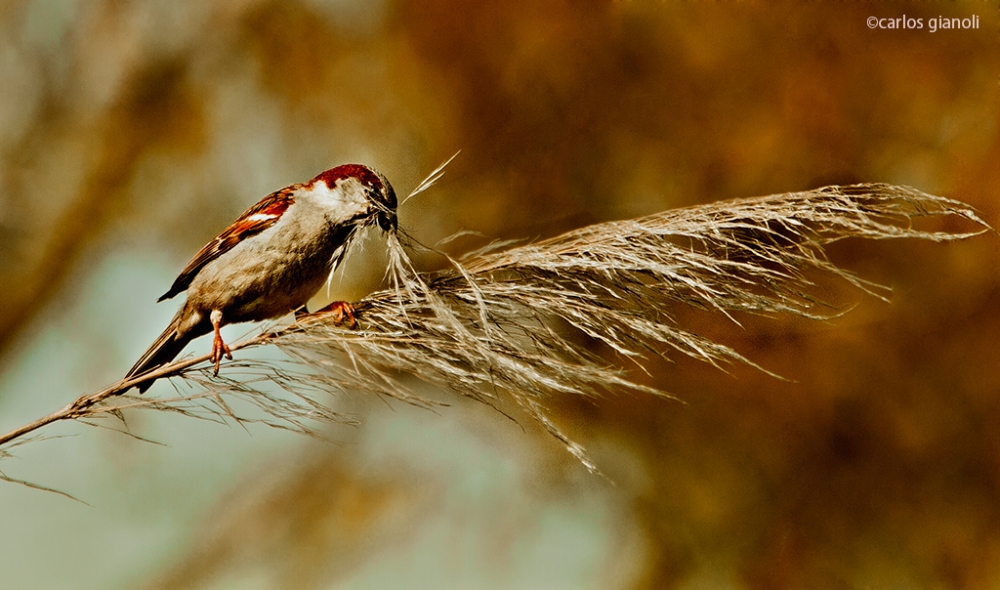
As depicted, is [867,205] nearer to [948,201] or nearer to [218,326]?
[948,201]

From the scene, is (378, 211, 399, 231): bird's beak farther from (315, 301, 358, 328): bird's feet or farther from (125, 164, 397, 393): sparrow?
(315, 301, 358, 328): bird's feet

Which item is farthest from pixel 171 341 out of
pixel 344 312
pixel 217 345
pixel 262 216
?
pixel 344 312

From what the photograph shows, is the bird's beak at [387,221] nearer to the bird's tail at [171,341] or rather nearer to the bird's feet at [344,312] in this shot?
the bird's feet at [344,312]

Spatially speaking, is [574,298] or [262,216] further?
[262,216]

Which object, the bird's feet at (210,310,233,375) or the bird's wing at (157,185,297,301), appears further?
the bird's wing at (157,185,297,301)

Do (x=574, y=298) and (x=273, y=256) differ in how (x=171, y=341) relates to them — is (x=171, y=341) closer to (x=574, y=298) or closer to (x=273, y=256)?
(x=273, y=256)

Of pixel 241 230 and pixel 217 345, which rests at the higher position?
pixel 241 230

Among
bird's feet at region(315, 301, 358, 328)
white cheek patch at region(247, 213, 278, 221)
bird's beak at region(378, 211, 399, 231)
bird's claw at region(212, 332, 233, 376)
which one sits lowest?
bird's claw at region(212, 332, 233, 376)

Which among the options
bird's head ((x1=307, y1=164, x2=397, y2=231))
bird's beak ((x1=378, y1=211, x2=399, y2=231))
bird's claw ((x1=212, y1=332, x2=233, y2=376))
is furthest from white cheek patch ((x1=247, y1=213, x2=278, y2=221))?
bird's beak ((x1=378, y1=211, x2=399, y2=231))
